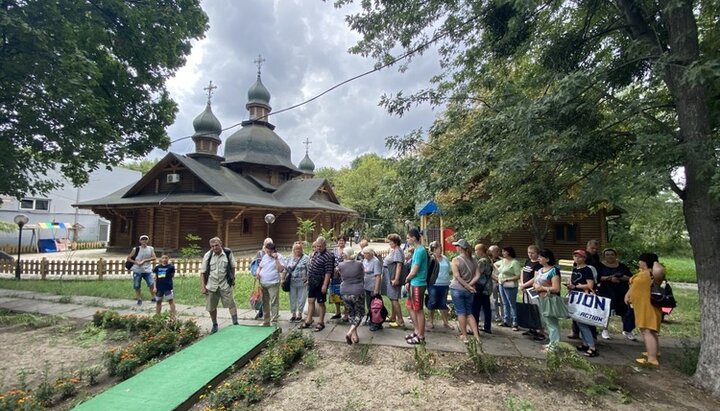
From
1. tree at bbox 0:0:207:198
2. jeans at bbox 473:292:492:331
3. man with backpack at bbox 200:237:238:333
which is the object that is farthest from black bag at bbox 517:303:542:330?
tree at bbox 0:0:207:198

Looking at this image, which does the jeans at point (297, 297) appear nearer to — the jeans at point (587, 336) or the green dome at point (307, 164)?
the jeans at point (587, 336)

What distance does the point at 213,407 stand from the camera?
359 centimetres

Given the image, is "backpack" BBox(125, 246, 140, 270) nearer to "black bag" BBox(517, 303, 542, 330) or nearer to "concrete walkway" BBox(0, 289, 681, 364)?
"concrete walkway" BBox(0, 289, 681, 364)

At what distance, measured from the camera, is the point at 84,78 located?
8047 mm

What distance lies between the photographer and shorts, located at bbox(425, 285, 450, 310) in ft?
19.4

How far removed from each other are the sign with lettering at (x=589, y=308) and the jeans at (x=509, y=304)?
3.52 feet

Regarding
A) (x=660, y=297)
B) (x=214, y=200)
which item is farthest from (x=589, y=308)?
(x=214, y=200)

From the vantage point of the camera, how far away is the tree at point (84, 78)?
24.9 feet

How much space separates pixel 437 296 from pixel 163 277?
234 inches

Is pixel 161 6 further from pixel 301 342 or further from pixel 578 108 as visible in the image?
pixel 578 108

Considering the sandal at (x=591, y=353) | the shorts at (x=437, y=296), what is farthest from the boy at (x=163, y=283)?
the sandal at (x=591, y=353)

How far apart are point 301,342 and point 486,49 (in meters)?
6.03

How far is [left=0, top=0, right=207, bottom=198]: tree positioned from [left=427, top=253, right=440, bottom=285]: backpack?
910cm

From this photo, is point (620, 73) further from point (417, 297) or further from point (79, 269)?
point (79, 269)
